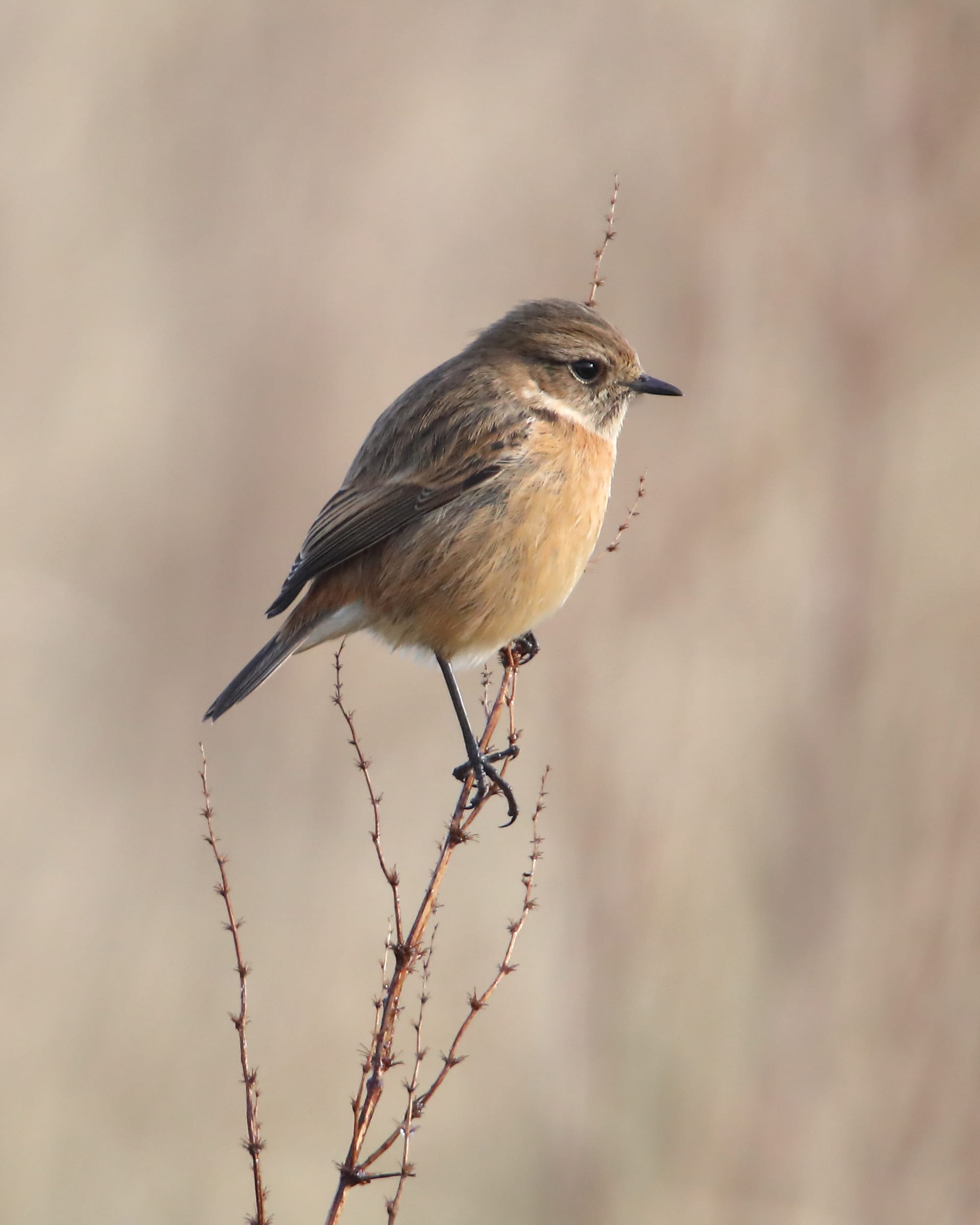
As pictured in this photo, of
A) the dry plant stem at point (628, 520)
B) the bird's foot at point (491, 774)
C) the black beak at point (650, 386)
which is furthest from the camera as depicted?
the black beak at point (650, 386)

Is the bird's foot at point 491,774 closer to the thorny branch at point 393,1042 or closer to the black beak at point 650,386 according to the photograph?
the thorny branch at point 393,1042

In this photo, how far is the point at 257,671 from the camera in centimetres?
447


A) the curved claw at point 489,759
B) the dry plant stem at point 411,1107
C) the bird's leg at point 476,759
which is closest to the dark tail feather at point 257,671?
the bird's leg at point 476,759

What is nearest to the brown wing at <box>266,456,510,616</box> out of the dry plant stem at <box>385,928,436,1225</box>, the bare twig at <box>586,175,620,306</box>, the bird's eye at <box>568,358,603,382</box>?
the bird's eye at <box>568,358,603,382</box>

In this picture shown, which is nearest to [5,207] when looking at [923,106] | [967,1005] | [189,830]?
[189,830]

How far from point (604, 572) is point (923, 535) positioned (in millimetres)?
1417

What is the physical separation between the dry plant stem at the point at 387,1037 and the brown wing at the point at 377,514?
1.32 m

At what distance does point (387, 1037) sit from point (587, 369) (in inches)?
103

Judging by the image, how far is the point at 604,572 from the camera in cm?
605

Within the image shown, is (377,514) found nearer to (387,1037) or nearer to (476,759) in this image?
(476,759)

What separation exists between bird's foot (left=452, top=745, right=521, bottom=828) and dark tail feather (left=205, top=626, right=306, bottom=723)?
0.70 meters

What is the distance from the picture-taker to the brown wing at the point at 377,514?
4.48 meters

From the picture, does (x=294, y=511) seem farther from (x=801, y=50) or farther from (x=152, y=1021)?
(x=801, y=50)

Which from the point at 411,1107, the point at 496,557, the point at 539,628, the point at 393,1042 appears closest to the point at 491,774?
the point at 496,557
